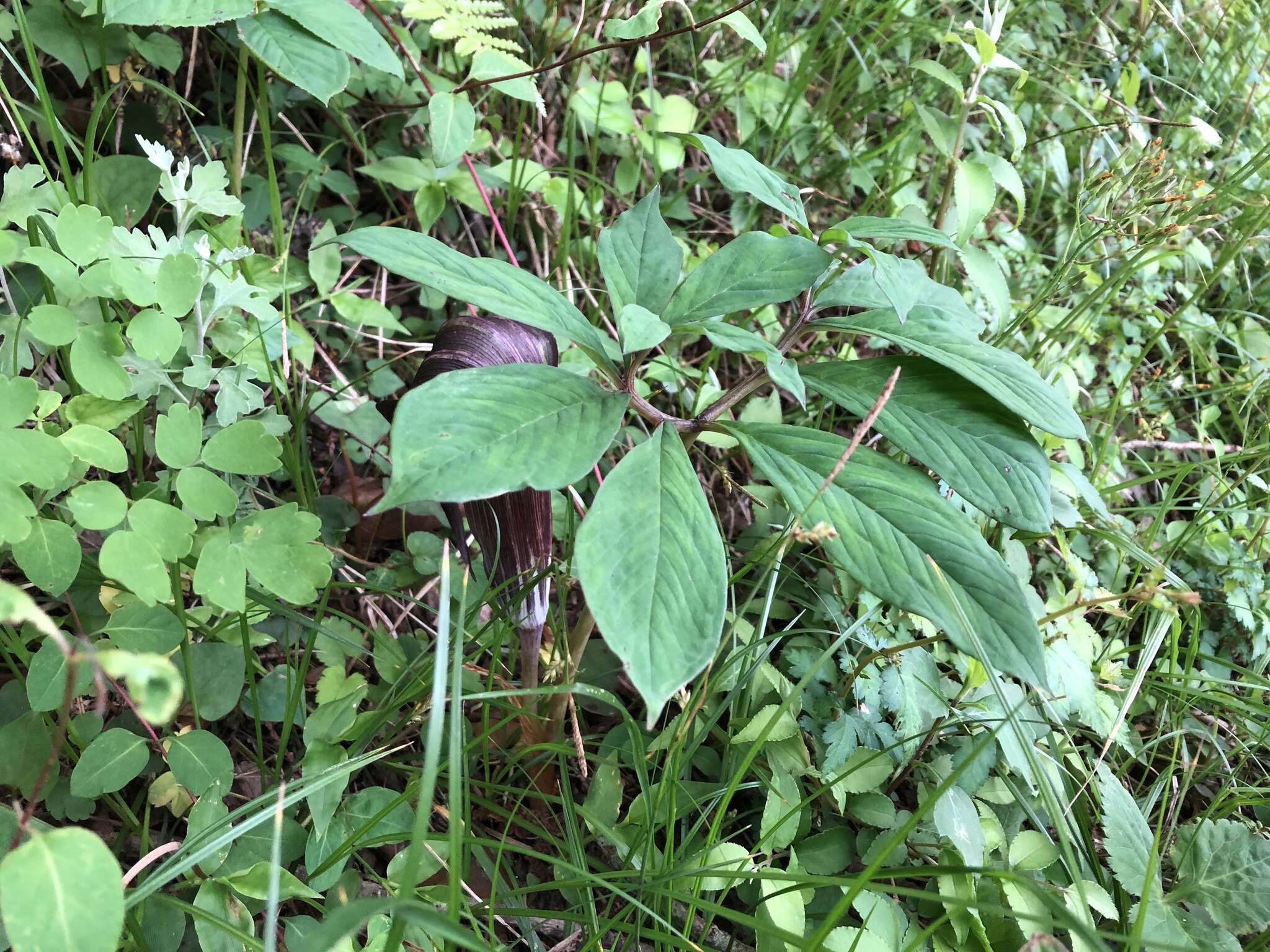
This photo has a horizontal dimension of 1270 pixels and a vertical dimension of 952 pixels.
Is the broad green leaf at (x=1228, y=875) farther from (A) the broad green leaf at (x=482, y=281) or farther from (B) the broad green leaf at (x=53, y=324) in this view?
(B) the broad green leaf at (x=53, y=324)

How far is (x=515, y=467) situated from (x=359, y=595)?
889 mm

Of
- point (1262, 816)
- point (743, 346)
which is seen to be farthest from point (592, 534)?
point (1262, 816)

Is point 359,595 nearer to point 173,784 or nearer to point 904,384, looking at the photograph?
point 173,784

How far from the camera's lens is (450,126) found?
4.95 feet

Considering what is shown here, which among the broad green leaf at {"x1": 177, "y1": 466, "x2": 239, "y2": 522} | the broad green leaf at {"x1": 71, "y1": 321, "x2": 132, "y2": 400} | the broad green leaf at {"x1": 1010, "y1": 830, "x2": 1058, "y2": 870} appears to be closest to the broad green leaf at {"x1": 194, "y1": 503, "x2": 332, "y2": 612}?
the broad green leaf at {"x1": 177, "y1": 466, "x2": 239, "y2": 522}

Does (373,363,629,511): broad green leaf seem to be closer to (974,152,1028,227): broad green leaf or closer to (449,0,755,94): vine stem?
(449,0,755,94): vine stem

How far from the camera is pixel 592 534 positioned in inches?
34.1

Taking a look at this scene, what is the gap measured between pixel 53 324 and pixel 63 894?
0.81 metres

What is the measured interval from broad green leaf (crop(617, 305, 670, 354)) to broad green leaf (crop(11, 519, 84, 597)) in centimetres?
78

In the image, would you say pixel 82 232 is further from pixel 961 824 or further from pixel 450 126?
pixel 961 824

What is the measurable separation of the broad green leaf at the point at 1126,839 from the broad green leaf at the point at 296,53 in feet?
5.60

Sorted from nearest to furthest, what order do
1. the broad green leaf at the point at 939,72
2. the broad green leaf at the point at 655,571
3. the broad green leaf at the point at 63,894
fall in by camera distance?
the broad green leaf at the point at 63,894 < the broad green leaf at the point at 655,571 < the broad green leaf at the point at 939,72

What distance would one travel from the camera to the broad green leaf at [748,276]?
1.05m

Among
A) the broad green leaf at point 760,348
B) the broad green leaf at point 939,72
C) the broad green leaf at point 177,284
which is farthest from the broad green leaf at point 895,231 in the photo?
the broad green leaf at point 177,284
